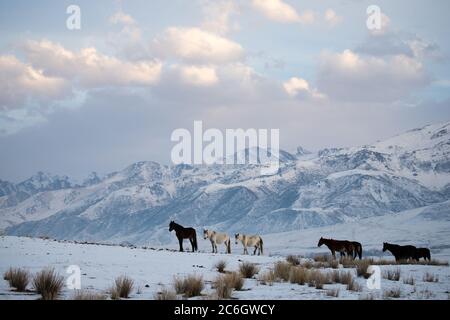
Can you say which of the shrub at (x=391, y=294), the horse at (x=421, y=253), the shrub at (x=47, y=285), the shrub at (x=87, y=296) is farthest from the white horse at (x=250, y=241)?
the shrub at (x=87, y=296)

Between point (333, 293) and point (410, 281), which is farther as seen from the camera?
point (410, 281)

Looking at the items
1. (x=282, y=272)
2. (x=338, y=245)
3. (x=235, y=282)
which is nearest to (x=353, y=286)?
(x=282, y=272)

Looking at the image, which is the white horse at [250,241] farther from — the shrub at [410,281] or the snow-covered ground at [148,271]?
the shrub at [410,281]

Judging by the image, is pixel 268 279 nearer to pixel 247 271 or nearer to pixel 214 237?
pixel 247 271

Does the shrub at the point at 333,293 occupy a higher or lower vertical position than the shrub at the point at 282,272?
lower

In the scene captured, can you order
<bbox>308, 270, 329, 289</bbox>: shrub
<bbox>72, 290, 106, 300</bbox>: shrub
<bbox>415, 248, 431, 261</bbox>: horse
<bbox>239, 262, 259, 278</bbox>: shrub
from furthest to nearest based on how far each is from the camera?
<bbox>415, 248, 431, 261</bbox>: horse
<bbox>239, 262, 259, 278</bbox>: shrub
<bbox>308, 270, 329, 289</bbox>: shrub
<bbox>72, 290, 106, 300</bbox>: shrub

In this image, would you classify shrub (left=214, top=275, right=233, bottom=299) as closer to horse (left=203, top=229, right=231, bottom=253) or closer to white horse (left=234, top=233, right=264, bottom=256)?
horse (left=203, top=229, right=231, bottom=253)

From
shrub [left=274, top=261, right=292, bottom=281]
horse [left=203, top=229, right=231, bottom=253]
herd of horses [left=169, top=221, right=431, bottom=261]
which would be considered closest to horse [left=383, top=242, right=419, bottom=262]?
herd of horses [left=169, top=221, right=431, bottom=261]

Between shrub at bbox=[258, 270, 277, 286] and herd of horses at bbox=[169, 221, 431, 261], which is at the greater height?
herd of horses at bbox=[169, 221, 431, 261]

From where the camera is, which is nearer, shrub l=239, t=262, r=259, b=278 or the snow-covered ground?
the snow-covered ground

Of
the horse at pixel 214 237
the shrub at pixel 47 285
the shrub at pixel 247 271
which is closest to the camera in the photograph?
the shrub at pixel 47 285
